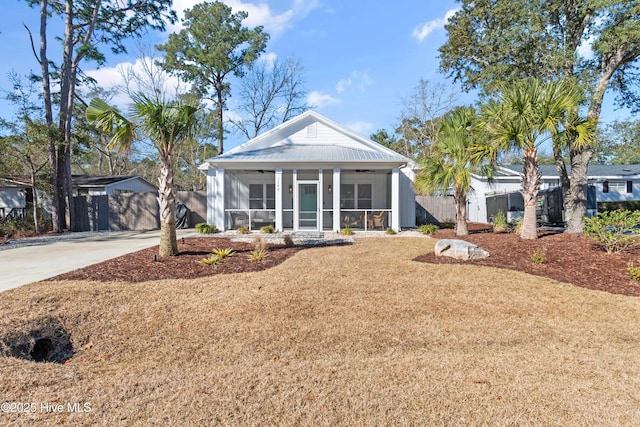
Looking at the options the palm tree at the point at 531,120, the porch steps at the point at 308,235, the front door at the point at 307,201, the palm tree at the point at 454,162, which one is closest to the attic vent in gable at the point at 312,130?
the front door at the point at 307,201

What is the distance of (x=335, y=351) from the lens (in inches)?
147

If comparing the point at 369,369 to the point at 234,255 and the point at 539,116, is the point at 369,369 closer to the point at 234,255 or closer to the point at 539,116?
the point at 234,255

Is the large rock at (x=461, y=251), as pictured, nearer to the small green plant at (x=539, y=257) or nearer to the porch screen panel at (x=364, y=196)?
the small green plant at (x=539, y=257)

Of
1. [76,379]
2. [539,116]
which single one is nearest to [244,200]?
[539,116]

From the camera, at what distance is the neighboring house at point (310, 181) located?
13.7 meters

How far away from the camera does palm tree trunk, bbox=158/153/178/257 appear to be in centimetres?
784

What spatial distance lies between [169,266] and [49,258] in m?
4.01

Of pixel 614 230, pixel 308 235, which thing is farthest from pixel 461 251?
pixel 308 235

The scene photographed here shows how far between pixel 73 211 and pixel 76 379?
16.9 m

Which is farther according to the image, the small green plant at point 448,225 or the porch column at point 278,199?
the small green plant at point 448,225

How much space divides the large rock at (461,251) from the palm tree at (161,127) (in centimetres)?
704

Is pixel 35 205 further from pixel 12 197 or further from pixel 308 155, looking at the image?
pixel 308 155

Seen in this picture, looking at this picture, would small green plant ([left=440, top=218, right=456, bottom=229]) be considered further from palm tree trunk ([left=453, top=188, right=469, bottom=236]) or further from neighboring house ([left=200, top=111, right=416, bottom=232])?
palm tree trunk ([left=453, top=188, right=469, bottom=236])

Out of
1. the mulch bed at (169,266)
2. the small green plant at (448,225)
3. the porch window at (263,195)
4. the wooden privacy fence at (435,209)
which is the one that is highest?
the porch window at (263,195)
